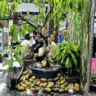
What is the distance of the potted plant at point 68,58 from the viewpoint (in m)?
3.09

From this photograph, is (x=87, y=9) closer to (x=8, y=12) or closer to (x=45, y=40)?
(x=45, y=40)

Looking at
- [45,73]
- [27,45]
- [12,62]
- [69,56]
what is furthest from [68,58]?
[27,45]

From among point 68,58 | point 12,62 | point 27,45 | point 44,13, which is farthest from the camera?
point 27,45

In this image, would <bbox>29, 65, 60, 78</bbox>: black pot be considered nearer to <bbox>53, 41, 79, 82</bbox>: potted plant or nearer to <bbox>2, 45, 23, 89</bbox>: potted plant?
<bbox>53, 41, 79, 82</bbox>: potted plant

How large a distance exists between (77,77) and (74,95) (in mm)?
387

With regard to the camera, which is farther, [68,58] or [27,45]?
[27,45]

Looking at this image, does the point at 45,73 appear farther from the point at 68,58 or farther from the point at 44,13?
Answer: the point at 44,13

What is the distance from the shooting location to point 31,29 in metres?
3.41

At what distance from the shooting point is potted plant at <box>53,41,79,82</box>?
3087mm

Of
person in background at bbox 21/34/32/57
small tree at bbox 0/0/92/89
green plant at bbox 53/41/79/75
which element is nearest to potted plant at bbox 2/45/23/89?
small tree at bbox 0/0/92/89

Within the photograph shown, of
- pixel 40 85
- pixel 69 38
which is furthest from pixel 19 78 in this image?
pixel 69 38

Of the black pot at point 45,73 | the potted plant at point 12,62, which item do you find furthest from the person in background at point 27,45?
the black pot at point 45,73

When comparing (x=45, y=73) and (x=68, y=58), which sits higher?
(x=68, y=58)

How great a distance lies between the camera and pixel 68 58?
10.1ft
